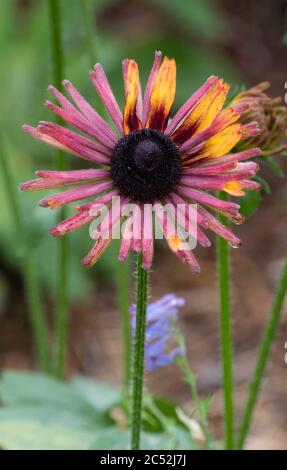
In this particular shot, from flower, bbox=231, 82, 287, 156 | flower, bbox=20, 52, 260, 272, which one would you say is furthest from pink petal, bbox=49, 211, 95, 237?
flower, bbox=231, 82, 287, 156

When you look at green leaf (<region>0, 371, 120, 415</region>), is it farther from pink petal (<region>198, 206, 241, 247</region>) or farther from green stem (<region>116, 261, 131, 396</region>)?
pink petal (<region>198, 206, 241, 247</region>)

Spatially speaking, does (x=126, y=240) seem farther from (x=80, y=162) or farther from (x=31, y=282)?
(x=80, y=162)

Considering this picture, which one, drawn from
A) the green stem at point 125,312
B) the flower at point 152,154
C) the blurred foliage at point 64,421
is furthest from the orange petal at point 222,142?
the green stem at point 125,312

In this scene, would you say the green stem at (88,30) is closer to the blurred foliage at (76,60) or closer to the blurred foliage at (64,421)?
the blurred foliage at (76,60)

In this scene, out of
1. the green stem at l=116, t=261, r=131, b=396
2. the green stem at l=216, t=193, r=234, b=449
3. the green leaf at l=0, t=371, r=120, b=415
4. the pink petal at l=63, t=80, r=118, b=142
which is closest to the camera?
the pink petal at l=63, t=80, r=118, b=142

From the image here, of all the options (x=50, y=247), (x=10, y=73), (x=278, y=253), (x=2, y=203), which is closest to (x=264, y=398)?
(x=278, y=253)

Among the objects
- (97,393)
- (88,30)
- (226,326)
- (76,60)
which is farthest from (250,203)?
(76,60)
